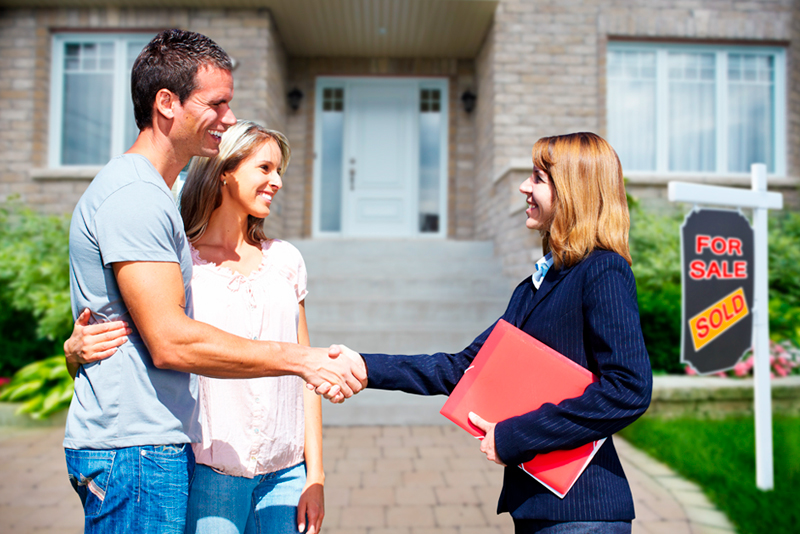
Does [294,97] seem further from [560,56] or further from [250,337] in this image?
[250,337]

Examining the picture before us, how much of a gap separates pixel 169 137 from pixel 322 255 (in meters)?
5.74

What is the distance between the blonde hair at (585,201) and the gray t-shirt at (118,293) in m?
0.94

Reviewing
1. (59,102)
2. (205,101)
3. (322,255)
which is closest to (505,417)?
(205,101)

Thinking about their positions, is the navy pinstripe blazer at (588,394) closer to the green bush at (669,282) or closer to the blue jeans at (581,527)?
the blue jeans at (581,527)

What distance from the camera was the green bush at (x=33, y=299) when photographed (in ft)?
16.7

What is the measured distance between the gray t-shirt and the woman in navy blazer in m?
0.77

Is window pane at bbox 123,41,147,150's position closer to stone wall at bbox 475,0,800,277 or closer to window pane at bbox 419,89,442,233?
window pane at bbox 419,89,442,233

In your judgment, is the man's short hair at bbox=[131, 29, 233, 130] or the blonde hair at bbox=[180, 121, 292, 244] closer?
the man's short hair at bbox=[131, 29, 233, 130]

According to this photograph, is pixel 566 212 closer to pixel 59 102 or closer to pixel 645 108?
pixel 645 108

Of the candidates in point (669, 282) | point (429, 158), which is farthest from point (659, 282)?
point (429, 158)

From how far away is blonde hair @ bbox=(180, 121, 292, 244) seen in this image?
167 cm

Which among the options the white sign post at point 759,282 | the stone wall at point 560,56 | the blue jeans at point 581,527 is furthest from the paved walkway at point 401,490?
the stone wall at point 560,56

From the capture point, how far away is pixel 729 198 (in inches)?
128

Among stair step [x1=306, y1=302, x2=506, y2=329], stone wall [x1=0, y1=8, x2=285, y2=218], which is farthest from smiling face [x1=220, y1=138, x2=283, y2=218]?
stone wall [x1=0, y1=8, x2=285, y2=218]
